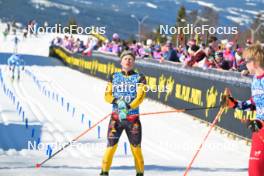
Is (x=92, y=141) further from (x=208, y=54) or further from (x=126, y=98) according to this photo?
(x=126, y=98)

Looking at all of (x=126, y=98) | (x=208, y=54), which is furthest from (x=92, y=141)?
(x=126, y=98)

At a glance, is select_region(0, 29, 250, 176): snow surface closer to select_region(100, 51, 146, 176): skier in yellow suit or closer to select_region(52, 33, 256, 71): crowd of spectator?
select_region(100, 51, 146, 176): skier in yellow suit

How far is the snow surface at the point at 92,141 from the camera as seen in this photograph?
33.8 ft

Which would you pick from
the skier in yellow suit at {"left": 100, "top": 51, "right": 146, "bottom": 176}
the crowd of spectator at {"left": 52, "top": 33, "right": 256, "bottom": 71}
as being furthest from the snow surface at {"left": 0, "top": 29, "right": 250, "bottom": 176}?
the crowd of spectator at {"left": 52, "top": 33, "right": 256, "bottom": 71}

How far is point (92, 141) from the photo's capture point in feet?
47.3

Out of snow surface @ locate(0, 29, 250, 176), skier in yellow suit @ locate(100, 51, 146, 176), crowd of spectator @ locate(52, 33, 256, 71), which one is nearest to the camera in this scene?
skier in yellow suit @ locate(100, 51, 146, 176)

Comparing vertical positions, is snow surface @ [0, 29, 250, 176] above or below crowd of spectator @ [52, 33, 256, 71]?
below

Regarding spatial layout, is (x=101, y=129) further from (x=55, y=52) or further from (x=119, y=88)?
(x=55, y=52)

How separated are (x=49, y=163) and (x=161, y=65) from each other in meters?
12.8

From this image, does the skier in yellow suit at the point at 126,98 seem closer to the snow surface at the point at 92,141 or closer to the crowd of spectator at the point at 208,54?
the snow surface at the point at 92,141

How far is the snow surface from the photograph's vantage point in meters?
10.3

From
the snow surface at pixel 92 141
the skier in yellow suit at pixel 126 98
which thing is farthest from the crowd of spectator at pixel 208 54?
the skier in yellow suit at pixel 126 98

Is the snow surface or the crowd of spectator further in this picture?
the crowd of spectator

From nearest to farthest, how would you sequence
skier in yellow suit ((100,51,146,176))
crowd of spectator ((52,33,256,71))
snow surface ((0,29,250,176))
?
1. skier in yellow suit ((100,51,146,176))
2. snow surface ((0,29,250,176))
3. crowd of spectator ((52,33,256,71))
